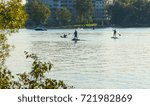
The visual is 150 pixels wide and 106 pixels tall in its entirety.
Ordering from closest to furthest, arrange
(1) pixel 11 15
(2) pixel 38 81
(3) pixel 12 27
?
1. (2) pixel 38 81
2. (1) pixel 11 15
3. (3) pixel 12 27

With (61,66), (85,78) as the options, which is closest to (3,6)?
(85,78)

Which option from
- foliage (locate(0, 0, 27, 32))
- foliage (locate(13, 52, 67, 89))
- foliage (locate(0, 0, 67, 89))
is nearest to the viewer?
foliage (locate(13, 52, 67, 89))

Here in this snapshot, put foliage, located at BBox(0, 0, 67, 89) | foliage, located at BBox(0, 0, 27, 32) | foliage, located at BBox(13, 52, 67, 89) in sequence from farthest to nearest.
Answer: foliage, located at BBox(0, 0, 27, 32), foliage, located at BBox(0, 0, 67, 89), foliage, located at BBox(13, 52, 67, 89)

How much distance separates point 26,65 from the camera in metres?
41.8

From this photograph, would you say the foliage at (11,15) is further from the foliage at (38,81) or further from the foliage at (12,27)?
the foliage at (38,81)

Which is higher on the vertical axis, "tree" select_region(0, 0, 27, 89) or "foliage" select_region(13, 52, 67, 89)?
"tree" select_region(0, 0, 27, 89)

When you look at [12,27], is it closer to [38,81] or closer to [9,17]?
[9,17]

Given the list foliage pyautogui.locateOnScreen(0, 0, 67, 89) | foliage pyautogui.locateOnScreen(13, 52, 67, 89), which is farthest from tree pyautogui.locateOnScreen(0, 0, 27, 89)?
foliage pyautogui.locateOnScreen(13, 52, 67, 89)

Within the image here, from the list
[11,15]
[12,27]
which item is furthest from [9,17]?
[12,27]

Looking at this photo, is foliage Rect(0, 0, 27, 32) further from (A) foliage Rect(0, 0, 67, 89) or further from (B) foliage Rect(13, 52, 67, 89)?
(B) foliage Rect(13, 52, 67, 89)

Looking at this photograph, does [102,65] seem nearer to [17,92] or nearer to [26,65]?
[26,65]

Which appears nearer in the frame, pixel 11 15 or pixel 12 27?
pixel 11 15

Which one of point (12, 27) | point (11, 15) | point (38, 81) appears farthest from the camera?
point (12, 27)

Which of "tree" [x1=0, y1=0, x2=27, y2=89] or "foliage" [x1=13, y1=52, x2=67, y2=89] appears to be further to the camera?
"tree" [x1=0, y1=0, x2=27, y2=89]
